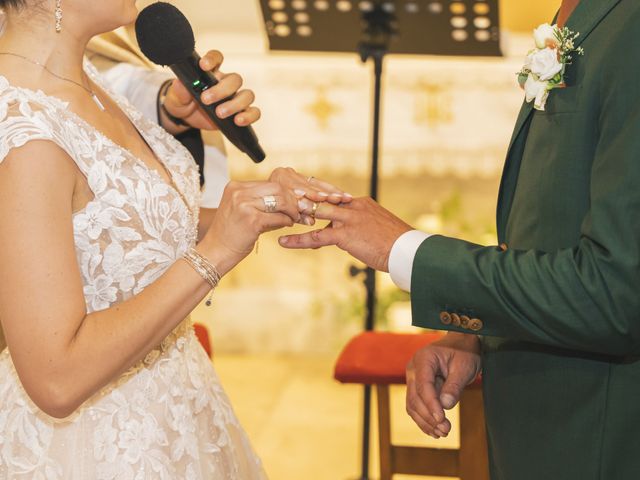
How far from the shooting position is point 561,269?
4.93 ft

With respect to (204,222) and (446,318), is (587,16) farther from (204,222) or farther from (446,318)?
(204,222)

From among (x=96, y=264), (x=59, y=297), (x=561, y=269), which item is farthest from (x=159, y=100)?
(x=561, y=269)

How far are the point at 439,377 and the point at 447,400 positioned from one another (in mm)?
94

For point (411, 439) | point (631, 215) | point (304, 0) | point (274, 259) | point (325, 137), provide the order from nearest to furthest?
point (631, 215)
point (304, 0)
point (411, 439)
point (325, 137)
point (274, 259)

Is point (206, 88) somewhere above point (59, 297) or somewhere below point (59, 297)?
above

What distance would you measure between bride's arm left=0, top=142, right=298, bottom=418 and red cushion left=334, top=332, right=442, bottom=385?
1.10 metres

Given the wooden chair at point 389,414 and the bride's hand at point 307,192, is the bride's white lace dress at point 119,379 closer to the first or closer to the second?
the bride's hand at point 307,192

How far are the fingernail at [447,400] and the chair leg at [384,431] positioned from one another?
2.72 ft

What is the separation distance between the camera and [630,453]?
1.58 meters

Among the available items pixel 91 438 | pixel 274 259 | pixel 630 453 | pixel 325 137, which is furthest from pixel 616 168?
pixel 274 259

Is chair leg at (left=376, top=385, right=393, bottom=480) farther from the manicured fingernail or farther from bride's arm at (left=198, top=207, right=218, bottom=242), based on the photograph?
the manicured fingernail

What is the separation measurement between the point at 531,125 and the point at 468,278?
365 mm

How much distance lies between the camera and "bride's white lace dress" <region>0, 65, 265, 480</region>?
1745 mm

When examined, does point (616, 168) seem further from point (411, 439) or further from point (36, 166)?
point (411, 439)
